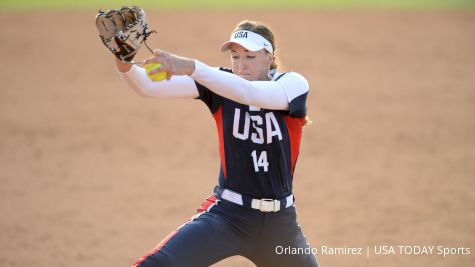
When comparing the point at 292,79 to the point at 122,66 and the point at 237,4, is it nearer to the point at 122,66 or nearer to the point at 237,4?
the point at 122,66

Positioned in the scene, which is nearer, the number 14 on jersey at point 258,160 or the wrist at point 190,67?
the wrist at point 190,67

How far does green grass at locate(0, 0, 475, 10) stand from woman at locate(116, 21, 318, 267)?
18381 mm

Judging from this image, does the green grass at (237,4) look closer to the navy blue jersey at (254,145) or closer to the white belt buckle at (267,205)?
the navy blue jersey at (254,145)

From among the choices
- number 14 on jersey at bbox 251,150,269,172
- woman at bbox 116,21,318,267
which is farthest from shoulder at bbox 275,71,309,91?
number 14 on jersey at bbox 251,150,269,172

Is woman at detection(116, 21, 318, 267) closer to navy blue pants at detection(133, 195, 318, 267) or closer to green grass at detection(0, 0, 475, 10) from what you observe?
navy blue pants at detection(133, 195, 318, 267)

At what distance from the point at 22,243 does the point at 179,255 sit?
3.81 metres

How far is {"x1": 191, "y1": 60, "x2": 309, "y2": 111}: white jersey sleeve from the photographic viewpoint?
427cm

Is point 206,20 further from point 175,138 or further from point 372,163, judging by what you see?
point 372,163

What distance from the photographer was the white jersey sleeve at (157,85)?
4.65 metres

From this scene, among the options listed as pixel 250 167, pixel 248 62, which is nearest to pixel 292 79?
pixel 248 62

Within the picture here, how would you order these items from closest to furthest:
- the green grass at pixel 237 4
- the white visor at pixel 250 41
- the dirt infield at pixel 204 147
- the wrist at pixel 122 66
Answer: the wrist at pixel 122 66
the white visor at pixel 250 41
the dirt infield at pixel 204 147
the green grass at pixel 237 4

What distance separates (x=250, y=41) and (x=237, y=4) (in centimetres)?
1917

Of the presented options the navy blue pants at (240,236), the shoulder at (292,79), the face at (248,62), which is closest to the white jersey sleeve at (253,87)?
the shoulder at (292,79)

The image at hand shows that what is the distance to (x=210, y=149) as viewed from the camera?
11.5 meters
